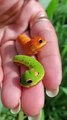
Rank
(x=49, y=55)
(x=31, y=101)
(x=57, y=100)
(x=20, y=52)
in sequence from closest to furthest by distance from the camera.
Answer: (x=31, y=101), (x=49, y=55), (x=20, y=52), (x=57, y=100)

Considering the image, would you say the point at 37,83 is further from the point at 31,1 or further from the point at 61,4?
the point at 61,4

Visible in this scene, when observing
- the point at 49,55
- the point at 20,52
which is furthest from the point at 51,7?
the point at 49,55

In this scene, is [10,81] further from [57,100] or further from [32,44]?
[57,100]

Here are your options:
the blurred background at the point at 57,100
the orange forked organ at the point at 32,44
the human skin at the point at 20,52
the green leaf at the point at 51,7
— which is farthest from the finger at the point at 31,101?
the green leaf at the point at 51,7

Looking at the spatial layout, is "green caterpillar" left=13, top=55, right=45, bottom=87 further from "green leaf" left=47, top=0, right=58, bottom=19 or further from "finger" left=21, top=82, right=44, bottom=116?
"green leaf" left=47, top=0, right=58, bottom=19

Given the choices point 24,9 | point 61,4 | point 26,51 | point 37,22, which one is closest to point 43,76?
point 26,51

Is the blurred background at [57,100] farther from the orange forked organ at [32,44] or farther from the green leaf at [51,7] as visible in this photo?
the orange forked organ at [32,44]

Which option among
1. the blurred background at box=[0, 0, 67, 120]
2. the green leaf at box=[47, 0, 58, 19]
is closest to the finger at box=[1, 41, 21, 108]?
the blurred background at box=[0, 0, 67, 120]

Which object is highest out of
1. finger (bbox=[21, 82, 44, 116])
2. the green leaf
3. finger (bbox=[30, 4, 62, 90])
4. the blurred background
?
finger (bbox=[30, 4, 62, 90])
